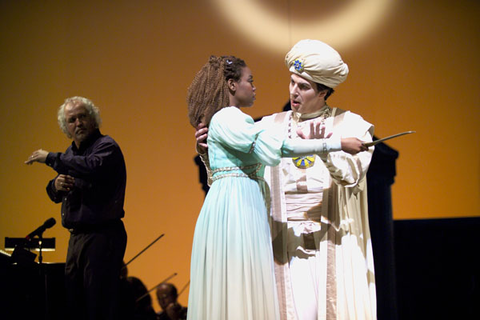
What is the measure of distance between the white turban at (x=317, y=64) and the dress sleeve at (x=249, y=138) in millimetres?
512

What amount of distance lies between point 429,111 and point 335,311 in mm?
2820

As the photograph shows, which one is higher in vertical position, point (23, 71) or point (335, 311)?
point (23, 71)

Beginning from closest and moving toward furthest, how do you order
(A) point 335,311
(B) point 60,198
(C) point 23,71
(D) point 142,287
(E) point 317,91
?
(A) point 335,311 < (E) point 317,91 < (B) point 60,198 < (D) point 142,287 < (C) point 23,71

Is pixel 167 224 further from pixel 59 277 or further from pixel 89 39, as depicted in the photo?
pixel 89 39

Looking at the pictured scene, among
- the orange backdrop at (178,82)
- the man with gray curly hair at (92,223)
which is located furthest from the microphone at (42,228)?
the orange backdrop at (178,82)

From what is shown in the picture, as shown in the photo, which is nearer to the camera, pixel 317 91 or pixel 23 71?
pixel 317 91

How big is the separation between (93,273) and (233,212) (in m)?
1.30

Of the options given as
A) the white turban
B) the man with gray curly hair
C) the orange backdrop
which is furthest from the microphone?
the white turban

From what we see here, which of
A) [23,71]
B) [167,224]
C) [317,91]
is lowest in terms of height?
[167,224]

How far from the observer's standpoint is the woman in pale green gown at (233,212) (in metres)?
2.63

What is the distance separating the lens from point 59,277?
13.6 feet

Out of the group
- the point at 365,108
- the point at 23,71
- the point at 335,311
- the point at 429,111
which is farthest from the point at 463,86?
the point at 23,71

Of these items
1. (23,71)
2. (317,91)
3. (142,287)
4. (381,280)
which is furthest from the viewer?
(23,71)

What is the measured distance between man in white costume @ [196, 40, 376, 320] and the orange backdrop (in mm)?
2182
